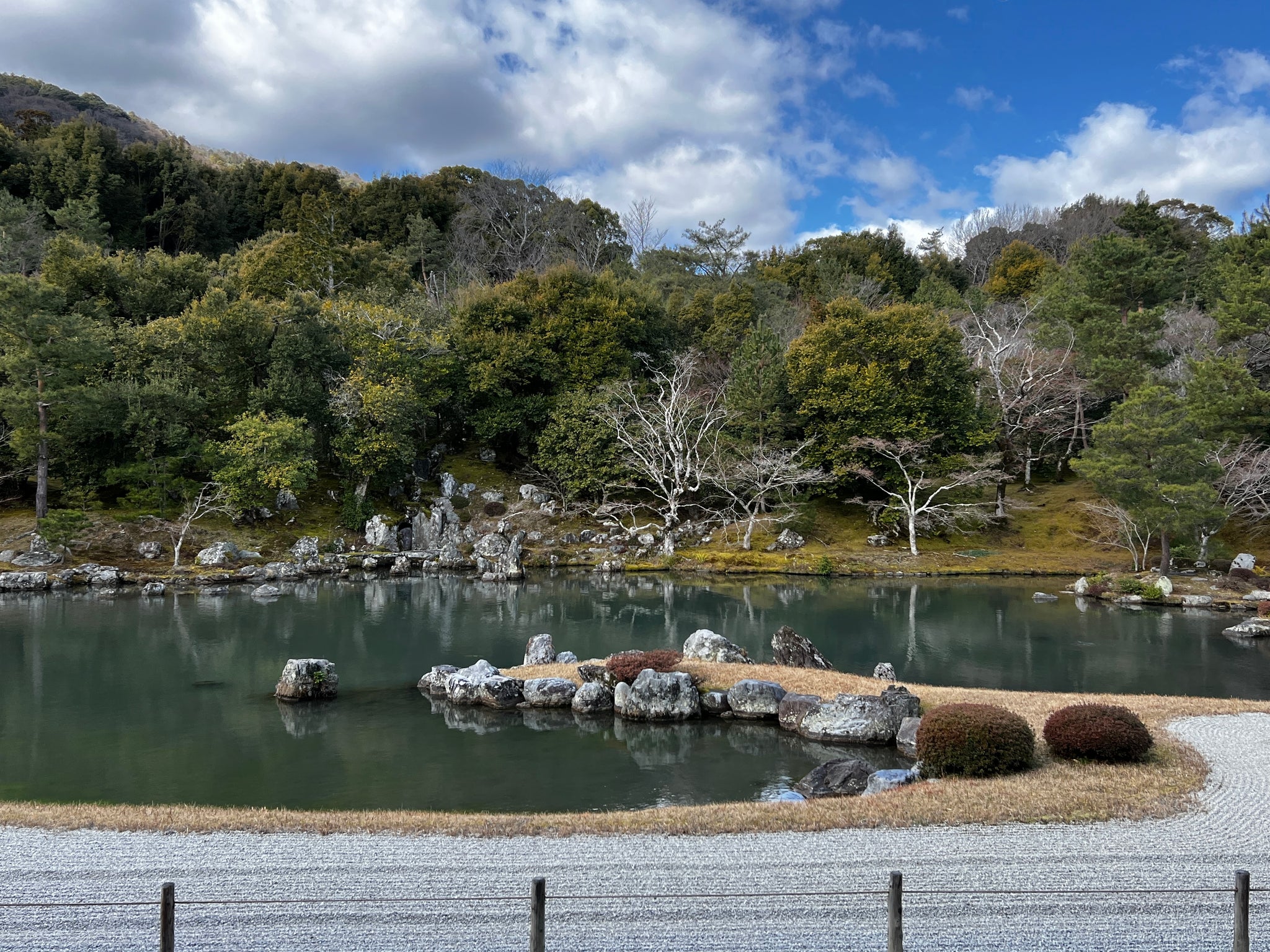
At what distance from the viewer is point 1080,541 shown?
41.5 m

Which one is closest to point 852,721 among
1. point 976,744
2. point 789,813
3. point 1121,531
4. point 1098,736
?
point 976,744

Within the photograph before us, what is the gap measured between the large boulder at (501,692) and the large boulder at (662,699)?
8.44 ft

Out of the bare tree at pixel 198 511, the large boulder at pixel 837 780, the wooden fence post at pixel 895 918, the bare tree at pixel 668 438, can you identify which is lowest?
the large boulder at pixel 837 780

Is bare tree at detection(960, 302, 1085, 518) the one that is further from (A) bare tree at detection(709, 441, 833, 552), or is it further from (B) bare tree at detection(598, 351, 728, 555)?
(B) bare tree at detection(598, 351, 728, 555)

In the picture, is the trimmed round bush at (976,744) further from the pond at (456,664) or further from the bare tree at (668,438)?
the bare tree at (668,438)

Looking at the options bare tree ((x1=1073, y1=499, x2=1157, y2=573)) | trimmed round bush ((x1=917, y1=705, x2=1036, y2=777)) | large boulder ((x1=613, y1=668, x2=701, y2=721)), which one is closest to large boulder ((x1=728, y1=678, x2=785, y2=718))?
large boulder ((x1=613, y1=668, x2=701, y2=721))

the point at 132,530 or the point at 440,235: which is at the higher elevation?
the point at 440,235

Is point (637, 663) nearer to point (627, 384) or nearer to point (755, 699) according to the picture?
point (755, 699)

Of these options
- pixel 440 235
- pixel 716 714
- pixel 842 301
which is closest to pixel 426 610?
pixel 716 714

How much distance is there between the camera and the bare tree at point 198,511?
35719mm

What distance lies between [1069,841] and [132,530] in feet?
134

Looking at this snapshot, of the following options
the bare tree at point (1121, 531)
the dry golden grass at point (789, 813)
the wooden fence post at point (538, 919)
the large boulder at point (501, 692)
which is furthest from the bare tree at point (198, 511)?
the bare tree at point (1121, 531)

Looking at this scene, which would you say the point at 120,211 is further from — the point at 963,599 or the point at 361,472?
the point at 963,599

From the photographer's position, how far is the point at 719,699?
55.9 ft
